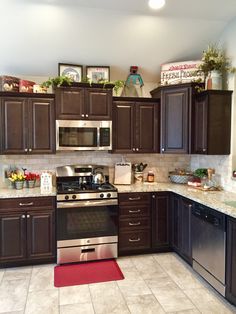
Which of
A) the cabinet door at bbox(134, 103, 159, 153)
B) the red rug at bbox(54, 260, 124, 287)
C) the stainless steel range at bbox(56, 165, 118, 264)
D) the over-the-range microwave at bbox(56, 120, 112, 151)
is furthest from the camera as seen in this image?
the cabinet door at bbox(134, 103, 159, 153)

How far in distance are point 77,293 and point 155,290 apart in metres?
0.83

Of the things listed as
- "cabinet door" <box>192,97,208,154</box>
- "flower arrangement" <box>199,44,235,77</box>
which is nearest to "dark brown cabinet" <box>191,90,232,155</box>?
"cabinet door" <box>192,97,208,154</box>

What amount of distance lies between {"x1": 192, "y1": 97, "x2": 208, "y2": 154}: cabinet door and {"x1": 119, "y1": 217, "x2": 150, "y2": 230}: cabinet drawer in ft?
3.85

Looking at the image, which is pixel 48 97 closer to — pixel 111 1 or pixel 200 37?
pixel 111 1

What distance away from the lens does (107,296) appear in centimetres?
275

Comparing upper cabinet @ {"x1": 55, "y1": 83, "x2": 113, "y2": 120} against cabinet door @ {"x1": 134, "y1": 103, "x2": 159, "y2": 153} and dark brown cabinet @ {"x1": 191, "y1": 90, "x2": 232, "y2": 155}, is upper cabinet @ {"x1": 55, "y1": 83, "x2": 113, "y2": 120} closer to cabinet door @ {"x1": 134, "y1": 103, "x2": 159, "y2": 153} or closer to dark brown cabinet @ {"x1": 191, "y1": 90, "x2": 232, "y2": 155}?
cabinet door @ {"x1": 134, "y1": 103, "x2": 159, "y2": 153}

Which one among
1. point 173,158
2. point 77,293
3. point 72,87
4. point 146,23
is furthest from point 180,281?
point 146,23

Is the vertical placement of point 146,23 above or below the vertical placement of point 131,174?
above

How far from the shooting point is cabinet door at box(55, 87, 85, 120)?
11.9 feet

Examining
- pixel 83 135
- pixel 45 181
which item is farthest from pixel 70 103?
pixel 45 181

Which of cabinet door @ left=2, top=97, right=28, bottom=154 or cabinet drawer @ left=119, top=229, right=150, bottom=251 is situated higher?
cabinet door @ left=2, top=97, right=28, bottom=154

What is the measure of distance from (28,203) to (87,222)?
79 centimetres

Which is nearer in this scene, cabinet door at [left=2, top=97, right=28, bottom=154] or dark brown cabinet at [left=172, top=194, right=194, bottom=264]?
dark brown cabinet at [left=172, top=194, right=194, bottom=264]

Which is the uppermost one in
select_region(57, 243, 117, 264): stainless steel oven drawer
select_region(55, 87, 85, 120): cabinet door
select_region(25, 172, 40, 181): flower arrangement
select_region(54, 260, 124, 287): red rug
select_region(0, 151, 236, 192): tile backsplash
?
select_region(55, 87, 85, 120): cabinet door
